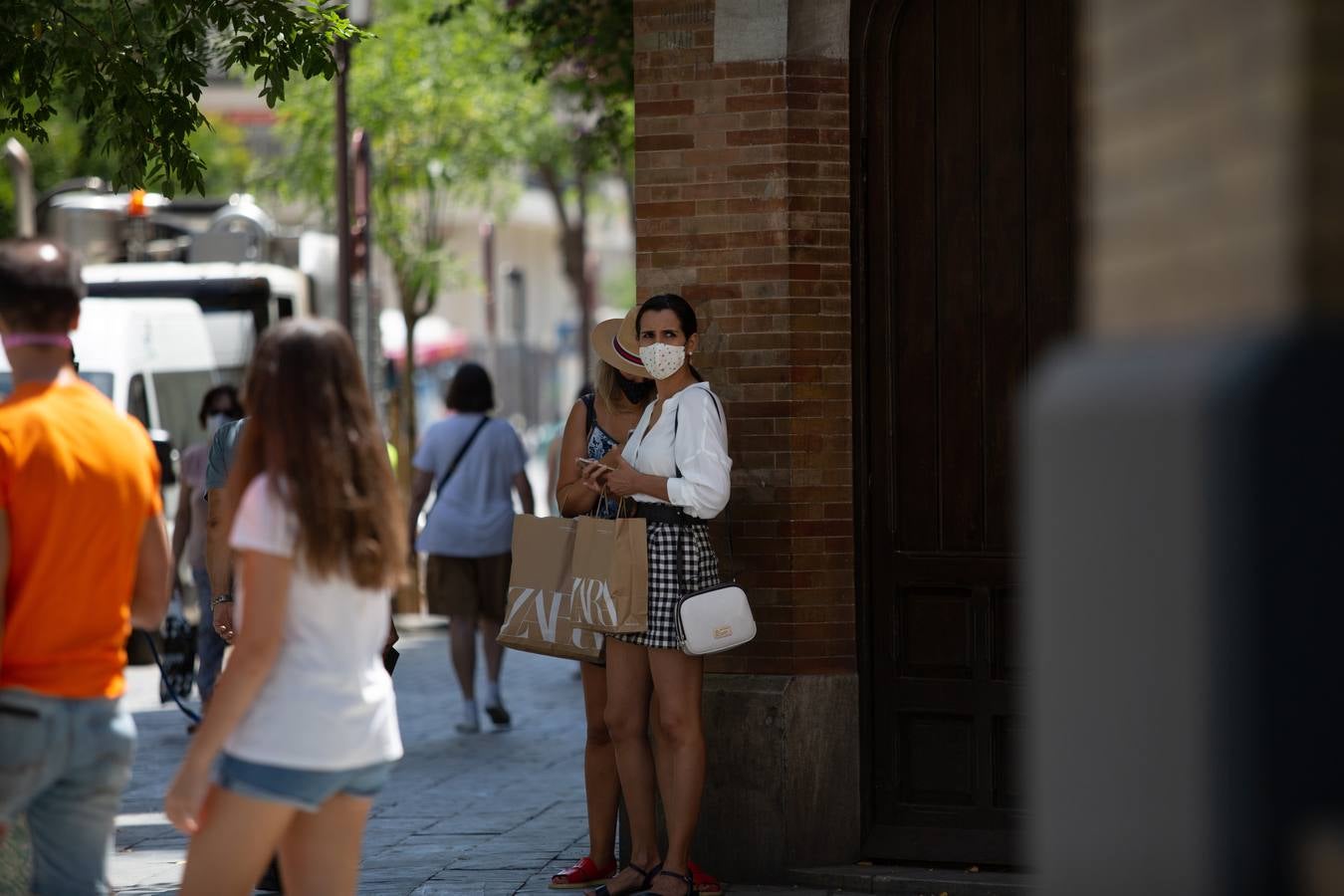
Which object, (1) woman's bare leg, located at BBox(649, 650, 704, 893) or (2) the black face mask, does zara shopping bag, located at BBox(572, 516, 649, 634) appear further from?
(2) the black face mask

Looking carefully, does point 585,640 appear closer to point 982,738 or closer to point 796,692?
point 796,692

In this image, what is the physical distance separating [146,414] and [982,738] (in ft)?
30.9

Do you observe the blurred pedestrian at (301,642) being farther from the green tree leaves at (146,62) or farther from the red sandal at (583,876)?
the green tree leaves at (146,62)

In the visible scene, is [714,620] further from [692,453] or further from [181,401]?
[181,401]

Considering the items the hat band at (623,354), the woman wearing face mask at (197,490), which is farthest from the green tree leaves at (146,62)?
the woman wearing face mask at (197,490)

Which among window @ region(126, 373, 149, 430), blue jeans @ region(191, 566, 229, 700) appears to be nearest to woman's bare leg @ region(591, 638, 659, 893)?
blue jeans @ region(191, 566, 229, 700)

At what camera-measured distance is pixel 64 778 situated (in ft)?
13.4

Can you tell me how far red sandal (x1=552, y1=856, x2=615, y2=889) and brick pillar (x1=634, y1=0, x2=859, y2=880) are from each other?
343 millimetres

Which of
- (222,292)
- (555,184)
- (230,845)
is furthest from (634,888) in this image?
(555,184)

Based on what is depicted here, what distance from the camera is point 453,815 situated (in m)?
8.71

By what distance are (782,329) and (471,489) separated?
15.5 ft

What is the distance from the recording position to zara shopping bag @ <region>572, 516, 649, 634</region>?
6445mm

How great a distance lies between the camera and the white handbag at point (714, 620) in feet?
20.6

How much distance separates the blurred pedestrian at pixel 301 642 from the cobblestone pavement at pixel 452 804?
2900 mm
